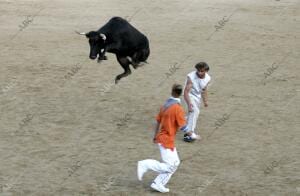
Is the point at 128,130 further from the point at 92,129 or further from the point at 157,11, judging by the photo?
the point at 157,11

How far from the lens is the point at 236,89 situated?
674 inches

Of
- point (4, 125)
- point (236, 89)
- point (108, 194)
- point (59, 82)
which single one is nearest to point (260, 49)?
point (236, 89)

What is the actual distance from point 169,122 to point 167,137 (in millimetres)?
269

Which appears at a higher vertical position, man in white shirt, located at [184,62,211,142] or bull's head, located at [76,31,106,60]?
bull's head, located at [76,31,106,60]

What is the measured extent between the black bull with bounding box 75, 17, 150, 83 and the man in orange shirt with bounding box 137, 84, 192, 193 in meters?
4.33

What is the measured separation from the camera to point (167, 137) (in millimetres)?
9906

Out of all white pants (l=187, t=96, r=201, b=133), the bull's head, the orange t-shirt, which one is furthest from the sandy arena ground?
the bull's head

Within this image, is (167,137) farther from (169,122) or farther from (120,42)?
(120,42)

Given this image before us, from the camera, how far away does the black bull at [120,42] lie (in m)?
13.9

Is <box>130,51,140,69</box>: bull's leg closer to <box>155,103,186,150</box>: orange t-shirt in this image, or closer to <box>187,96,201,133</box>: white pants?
<box>187,96,201,133</box>: white pants

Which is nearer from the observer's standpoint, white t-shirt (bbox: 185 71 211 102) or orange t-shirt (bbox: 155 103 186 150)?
orange t-shirt (bbox: 155 103 186 150)

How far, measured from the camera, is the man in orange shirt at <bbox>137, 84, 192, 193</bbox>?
9.84 metres

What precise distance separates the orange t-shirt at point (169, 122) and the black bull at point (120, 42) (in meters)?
4.34

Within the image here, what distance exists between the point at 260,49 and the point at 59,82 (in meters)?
8.42
